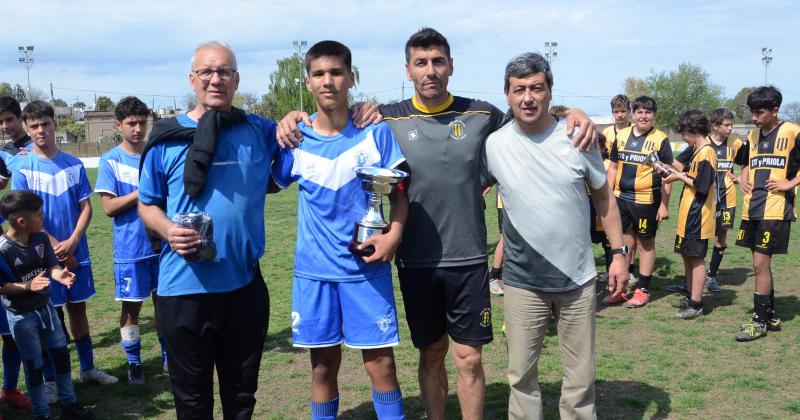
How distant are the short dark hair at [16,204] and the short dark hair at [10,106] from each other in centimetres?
158

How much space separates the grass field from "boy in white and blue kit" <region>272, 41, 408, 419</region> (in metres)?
1.30

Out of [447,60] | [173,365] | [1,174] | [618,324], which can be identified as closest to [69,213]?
[1,174]

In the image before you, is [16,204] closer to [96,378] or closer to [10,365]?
[10,365]

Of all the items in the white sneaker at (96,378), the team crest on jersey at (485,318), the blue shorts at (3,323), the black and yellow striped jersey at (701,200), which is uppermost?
the black and yellow striped jersey at (701,200)

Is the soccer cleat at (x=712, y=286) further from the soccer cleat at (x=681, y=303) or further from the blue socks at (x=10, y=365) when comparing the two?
the blue socks at (x=10, y=365)

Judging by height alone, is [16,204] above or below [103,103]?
below

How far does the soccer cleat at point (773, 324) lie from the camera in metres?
6.65

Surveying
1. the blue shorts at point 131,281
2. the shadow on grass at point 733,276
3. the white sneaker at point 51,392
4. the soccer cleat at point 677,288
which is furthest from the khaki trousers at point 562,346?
the shadow on grass at point 733,276

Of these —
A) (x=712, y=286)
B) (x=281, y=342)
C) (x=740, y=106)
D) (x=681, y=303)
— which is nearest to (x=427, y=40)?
(x=281, y=342)

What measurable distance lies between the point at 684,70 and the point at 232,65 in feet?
299

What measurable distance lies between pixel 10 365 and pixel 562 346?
13.5 ft

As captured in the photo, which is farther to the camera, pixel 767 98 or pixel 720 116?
pixel 720 116

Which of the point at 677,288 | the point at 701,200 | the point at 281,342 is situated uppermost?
the point at 701,200

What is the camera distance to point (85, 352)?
5.48m
